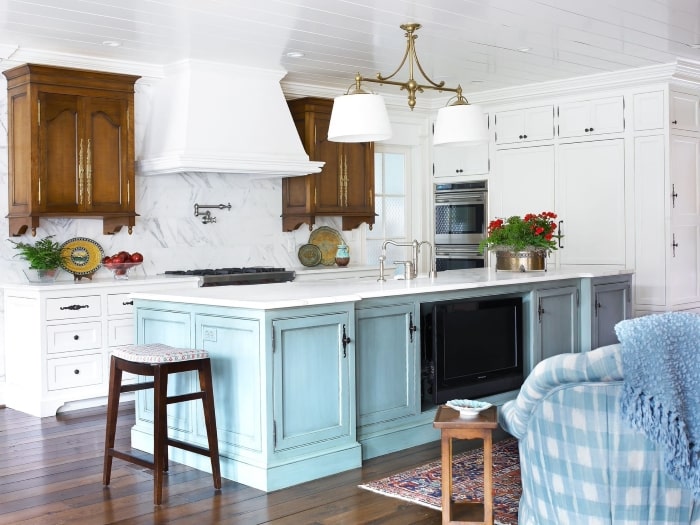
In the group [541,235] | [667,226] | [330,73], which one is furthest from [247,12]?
[667,226]

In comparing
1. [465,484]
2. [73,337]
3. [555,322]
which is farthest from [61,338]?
[555,322]

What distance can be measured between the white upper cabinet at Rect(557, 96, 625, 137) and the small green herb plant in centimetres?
439

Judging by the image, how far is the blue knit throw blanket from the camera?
7.64 ft

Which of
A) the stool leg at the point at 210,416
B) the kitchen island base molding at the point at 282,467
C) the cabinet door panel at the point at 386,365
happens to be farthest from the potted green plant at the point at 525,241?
the stool leg at the point at 210,416

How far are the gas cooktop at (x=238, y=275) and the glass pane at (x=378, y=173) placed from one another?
5.83 ft

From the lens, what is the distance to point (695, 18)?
209 inches

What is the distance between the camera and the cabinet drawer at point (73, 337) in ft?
17.7

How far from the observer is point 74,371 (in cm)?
552

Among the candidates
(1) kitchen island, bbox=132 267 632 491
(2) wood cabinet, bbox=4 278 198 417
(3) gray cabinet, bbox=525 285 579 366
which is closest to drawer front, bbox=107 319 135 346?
(2) wood cabinet, bbox=4 278 198 417

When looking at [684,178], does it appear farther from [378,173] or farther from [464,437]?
[464,437]

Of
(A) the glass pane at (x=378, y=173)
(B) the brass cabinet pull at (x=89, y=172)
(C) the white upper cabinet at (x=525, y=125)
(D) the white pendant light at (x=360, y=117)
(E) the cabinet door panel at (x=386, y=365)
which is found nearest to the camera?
(D) the white pendant light at (x=360, y=117)

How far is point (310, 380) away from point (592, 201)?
421 cm

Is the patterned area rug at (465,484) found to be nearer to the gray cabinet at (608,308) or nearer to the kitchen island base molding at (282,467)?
the kitchen island base molding at (282,467)

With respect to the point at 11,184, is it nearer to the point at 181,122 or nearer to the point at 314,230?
the point at 181,122
